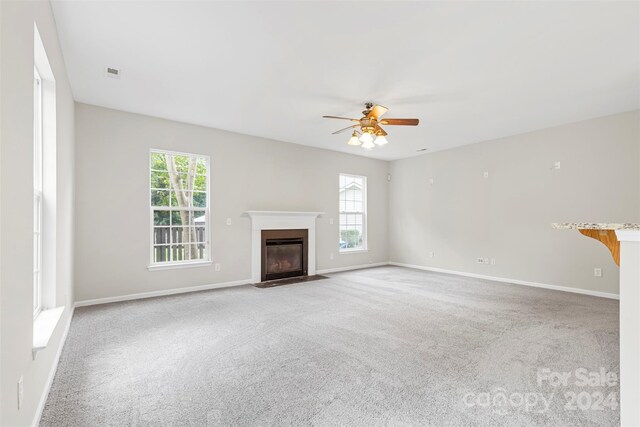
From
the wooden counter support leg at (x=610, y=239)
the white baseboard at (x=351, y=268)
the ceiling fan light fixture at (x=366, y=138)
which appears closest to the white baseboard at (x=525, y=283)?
the white baseboard at (x=351, y=268)

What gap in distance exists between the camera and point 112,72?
3.37 m

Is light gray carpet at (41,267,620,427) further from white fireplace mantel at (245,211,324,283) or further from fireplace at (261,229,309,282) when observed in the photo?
fireplace at (261,229,309,282)

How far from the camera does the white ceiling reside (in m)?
2.41

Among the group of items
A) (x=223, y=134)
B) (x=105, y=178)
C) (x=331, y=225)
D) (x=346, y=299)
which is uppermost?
(x=223, y=134)

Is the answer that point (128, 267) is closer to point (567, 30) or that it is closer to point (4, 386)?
point (4, 386)

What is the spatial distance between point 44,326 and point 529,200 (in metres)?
6.61

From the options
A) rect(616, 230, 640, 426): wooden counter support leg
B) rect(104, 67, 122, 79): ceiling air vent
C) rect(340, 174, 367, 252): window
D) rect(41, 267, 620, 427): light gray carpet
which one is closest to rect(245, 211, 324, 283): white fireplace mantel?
rect(340, 174, 367, 252): window

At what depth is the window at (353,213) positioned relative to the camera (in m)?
7.40

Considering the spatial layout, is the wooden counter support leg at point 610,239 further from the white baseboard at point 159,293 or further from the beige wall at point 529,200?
the white baseboard at point 159,293

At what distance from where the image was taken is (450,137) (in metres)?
5.90

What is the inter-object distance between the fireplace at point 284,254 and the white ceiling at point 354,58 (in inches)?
89.7

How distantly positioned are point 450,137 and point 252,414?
555cm

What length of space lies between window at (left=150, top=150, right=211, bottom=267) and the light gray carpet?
0.81m

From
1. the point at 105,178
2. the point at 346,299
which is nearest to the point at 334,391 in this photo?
the point at 346,299
